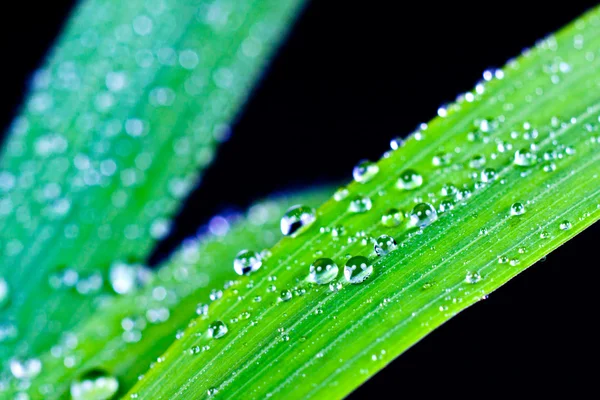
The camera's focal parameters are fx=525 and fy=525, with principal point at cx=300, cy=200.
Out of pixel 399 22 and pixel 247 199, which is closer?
pixel 247 199

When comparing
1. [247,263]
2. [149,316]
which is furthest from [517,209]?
[149,316]

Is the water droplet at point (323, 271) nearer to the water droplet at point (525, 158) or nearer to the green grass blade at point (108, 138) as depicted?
the water droplet at point (525, 158)

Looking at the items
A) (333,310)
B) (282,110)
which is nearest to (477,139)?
(333,310)

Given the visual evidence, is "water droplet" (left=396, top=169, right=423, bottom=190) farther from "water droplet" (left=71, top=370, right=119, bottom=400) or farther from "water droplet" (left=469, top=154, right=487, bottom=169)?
"water droplet" (left=71, top=370, right=119, bottom=400)

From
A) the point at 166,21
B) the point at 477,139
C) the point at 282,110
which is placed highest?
the point at 282,110

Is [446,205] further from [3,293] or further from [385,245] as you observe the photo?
[3,293]

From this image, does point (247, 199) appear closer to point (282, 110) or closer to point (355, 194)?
point (282, 110)
